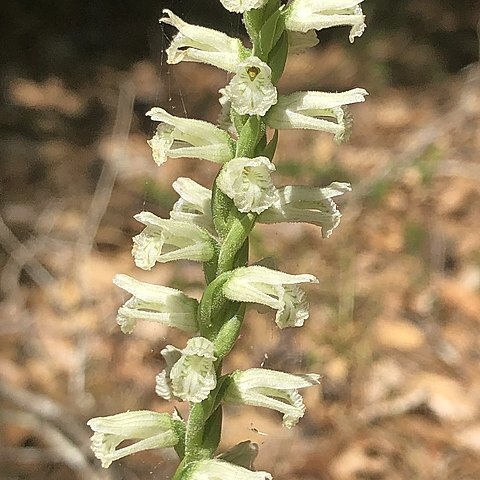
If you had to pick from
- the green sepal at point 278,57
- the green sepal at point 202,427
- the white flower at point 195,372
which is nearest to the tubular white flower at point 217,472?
the green sepal at point 202,427

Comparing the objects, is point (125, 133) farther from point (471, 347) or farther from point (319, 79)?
point (471, 347)

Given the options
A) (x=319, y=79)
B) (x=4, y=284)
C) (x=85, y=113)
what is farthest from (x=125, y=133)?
(x=4, y=284)

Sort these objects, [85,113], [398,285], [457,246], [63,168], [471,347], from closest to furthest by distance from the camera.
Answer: [471,347]
[398,285]
[457,246]
[63,168]
[85,113]

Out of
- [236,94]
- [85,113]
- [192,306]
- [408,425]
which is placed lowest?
[85,113]

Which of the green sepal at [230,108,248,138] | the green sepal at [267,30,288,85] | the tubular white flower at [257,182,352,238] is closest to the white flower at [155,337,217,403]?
the tubular white flower at [257,182,352,238]

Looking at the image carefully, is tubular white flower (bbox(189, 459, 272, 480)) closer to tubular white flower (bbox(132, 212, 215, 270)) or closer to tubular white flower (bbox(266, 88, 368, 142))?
tubular white flower (bbox(132, 212, 215, 270))

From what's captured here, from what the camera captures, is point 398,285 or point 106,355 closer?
point 106,355
